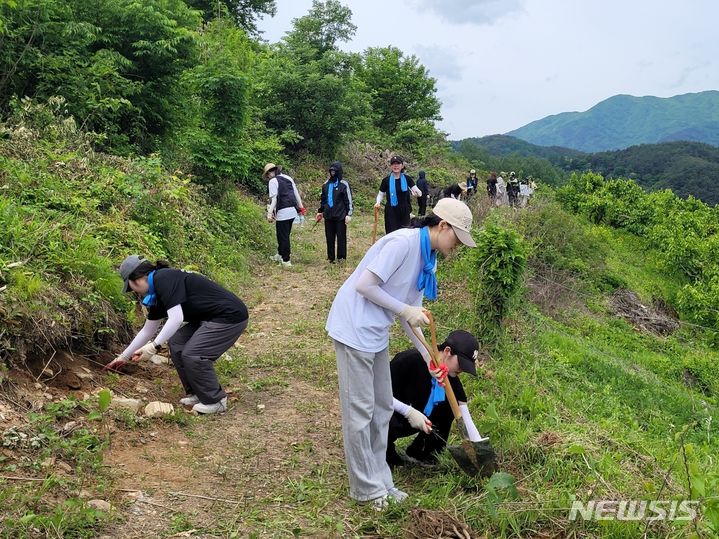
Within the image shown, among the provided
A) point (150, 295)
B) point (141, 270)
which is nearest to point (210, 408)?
point (150, 295)

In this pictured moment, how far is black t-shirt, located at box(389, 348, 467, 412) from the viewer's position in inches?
155

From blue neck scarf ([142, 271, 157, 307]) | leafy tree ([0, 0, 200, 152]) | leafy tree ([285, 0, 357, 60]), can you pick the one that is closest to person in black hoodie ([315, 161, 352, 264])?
leafy tree ([0, 0, 200, 152])

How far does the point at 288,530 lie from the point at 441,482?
1125 mm

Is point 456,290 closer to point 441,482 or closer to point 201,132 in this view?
point 441,482

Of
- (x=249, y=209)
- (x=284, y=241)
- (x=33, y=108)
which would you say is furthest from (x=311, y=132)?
(x=33, y=108)

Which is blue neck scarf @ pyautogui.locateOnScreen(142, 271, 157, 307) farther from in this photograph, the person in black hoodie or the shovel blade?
the person in black hoodie

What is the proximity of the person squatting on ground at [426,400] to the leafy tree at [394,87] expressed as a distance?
27.6m

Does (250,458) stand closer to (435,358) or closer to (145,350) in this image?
(145,350)

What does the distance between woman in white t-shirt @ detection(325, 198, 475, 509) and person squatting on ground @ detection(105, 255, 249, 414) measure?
1.62 meters

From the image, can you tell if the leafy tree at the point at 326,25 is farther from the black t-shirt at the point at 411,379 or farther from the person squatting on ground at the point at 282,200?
the black t-shirt at the point at 411,379

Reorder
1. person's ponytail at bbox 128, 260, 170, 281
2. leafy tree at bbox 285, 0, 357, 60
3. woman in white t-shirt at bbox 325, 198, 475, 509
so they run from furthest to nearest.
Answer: leafy tree at bbox 285, 0, 357, 60 → person's ponytail at bbox 128, 260, 170, 281 → woman in white t-shirt at bbox 325, 198, 475, 509

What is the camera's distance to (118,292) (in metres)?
5.28

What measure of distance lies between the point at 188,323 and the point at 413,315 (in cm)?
240

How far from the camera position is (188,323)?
4.88m
